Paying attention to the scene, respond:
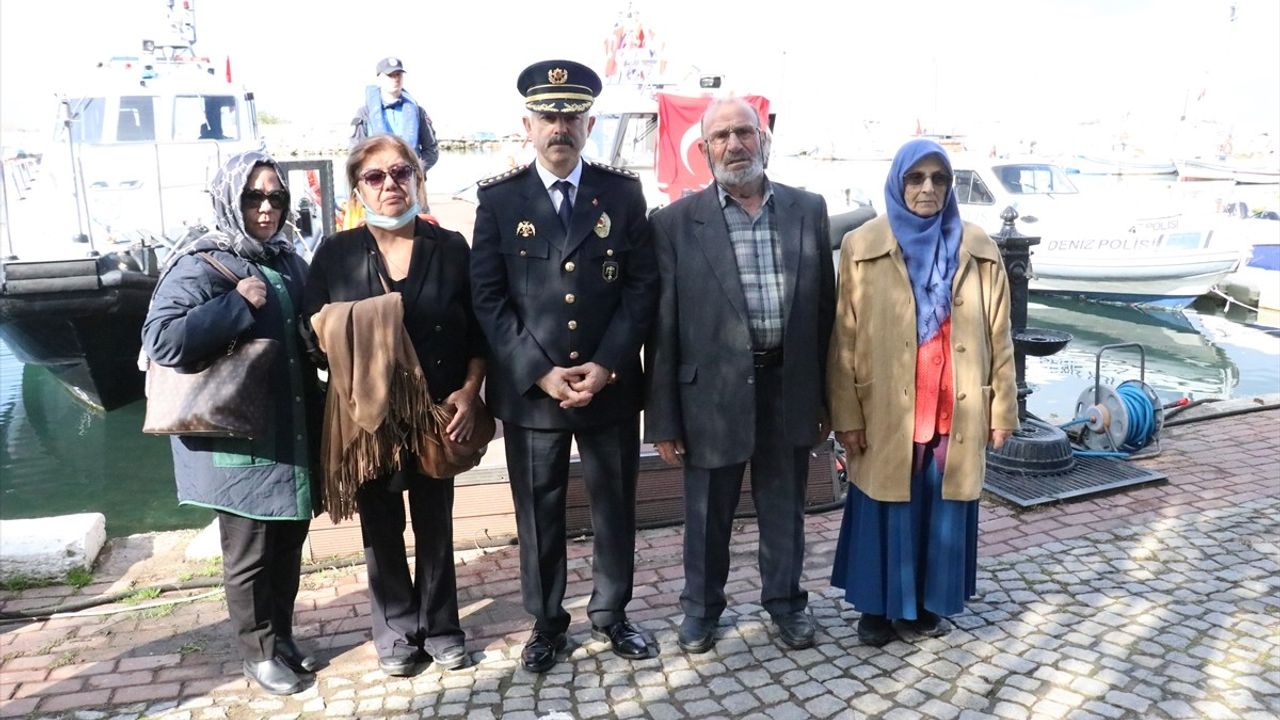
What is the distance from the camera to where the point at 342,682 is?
328cm

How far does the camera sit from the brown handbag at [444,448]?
10.2ft

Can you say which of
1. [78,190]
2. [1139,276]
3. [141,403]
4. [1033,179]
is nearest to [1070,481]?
[78,190]

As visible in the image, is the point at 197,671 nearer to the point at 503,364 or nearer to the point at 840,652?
the point at 503,364

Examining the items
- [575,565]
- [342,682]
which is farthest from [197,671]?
[575,565]

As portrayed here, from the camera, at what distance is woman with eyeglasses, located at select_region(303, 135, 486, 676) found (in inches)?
120

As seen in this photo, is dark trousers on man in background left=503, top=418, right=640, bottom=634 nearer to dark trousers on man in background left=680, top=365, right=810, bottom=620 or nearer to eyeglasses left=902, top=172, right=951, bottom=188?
dark trousers on man in background left=680, top=365, right=810, bottom=620

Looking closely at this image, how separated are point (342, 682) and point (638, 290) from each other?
1.74m

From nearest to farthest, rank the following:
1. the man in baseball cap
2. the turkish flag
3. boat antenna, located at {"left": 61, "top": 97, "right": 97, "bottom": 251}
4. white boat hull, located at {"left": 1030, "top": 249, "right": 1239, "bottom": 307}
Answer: the man in baseball cap < boat antenna, located at {"left": 61, "top": 97, "right": 97, "bottom": 251} < the turkish flag < white boat hull, located at {"left": 1030, "top": 249, "right": 1239, "bottom": 307}

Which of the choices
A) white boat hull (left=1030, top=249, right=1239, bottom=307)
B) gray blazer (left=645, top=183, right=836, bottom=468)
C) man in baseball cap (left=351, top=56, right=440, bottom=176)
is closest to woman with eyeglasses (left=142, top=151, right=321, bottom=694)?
gray blazer (left=645, top=183, right=836, bottom=468)

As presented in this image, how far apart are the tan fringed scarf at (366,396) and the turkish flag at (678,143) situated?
25.9 feet

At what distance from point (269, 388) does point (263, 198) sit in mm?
623

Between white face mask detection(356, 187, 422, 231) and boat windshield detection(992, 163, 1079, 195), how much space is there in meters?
15.8

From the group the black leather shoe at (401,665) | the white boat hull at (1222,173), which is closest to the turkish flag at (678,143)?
the black leather shoe at (401,665)

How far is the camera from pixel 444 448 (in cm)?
313
